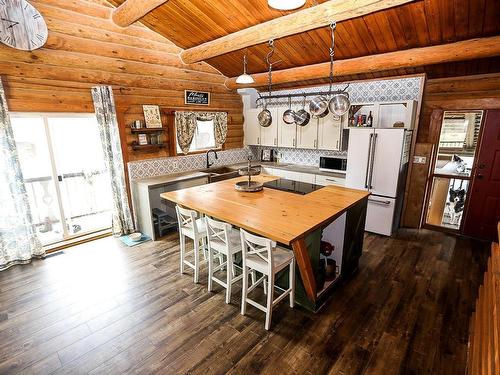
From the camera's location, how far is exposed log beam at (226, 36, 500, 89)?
9.76ft

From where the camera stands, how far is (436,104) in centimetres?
411

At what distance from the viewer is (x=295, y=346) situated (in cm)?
217

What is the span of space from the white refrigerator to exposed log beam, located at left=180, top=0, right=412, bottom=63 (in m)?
1.84

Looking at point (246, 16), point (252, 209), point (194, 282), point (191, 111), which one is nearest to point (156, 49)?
point (191, 111)

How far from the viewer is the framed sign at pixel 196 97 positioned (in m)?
4.93

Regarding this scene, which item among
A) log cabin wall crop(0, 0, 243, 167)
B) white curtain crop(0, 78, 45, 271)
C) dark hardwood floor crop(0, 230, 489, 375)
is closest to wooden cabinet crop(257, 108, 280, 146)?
log cabin wall crop(0, 0, 243, 167)

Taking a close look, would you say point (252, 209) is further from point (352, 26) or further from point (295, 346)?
point (352, 26)

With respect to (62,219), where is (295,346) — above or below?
below

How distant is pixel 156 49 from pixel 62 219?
Result: 10.0ft

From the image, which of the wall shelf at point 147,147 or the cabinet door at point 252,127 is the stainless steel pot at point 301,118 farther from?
the wall shelf at point 147,147

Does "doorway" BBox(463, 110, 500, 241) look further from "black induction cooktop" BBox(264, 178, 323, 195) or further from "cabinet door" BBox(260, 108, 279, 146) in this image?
"cabinet door" BBox(260, 108, 279, 146)

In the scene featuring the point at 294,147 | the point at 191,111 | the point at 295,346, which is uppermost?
the point at 191,111

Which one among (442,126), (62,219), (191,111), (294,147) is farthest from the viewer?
(294,147)

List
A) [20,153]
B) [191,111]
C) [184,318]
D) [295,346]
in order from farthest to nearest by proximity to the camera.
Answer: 1. [191,111]
2. [20,153]
3. [184,318]
4. [295,346]
